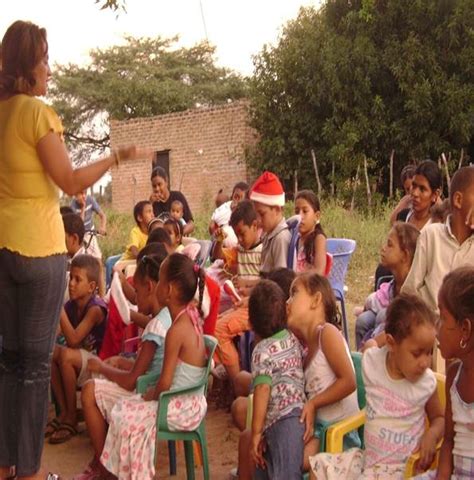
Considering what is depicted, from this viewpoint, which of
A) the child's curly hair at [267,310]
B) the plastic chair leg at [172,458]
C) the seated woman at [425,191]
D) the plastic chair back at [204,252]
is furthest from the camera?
the plastic chair back at [204,252]

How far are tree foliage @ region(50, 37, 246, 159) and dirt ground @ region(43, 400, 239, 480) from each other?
2254cm

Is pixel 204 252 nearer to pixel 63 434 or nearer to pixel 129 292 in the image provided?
pixel 129 292

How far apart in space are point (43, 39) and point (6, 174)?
543mm

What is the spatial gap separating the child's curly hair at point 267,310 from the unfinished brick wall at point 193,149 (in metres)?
13.8

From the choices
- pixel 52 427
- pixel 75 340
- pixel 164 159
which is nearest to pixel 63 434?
pixel 52 427

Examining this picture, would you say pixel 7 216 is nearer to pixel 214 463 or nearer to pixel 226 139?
pixel 214 463

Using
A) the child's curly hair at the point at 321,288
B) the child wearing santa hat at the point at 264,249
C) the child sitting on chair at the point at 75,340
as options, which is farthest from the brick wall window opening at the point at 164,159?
the child's curly hair at the point at 321,288

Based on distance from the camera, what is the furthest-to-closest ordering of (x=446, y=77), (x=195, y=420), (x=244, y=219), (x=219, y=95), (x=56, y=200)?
(x=219, y=95) < (x=446, y=77) < (x=244, y=219) < (x=195, y=420) < (x=56, y=200)

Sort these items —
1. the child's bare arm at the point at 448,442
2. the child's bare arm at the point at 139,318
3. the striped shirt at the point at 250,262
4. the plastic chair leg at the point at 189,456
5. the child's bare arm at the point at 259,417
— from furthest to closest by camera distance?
the striped shirt at the point at 250,262 < the child's bare arm at the point at 139,318 < the plastic chair leg at the point at 189,456 < the child's bare arm at the point at 259,417 < the child's bare arm at the point at 448,442

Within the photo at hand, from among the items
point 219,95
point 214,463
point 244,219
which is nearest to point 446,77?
point 244,219

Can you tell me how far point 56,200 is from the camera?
288cm

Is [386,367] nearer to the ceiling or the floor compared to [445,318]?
nearer to the floor

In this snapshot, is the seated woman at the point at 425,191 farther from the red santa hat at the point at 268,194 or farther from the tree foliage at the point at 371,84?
the tree foliage at the point at 371,84

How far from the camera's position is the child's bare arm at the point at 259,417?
9.37 feet
